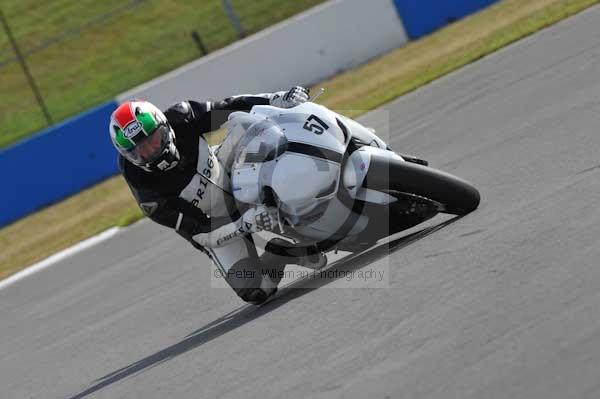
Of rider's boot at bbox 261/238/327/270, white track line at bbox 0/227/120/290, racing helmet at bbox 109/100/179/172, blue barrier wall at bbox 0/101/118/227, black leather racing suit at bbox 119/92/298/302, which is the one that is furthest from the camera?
blue barrier wall at bbox 0/101/118/227

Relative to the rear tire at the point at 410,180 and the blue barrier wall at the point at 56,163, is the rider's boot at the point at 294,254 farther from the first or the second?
the blue barrier wall at the point at 56,163

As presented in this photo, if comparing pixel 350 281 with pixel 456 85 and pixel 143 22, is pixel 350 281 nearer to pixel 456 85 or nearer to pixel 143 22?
pixel 456 85

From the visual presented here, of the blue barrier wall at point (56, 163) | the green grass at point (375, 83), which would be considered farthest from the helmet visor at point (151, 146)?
the blue barrier wall at point (56, 163)

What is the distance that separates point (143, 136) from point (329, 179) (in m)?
1.25

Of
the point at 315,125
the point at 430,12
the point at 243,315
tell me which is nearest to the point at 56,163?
the point at 430,12

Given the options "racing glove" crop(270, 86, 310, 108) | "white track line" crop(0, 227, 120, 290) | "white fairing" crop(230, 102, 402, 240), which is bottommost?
"white track line" crop(0, 227, 120, 290)

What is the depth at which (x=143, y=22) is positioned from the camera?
22.5 metres

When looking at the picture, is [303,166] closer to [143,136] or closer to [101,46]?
[143,136]

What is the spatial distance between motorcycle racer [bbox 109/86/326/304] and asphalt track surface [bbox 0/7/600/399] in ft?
0.83

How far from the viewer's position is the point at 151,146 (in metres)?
6.86

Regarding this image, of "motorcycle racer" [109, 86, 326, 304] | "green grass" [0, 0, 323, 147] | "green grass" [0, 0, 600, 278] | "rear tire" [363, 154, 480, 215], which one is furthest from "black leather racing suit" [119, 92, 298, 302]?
"green grass" [0, 0, 323, 147]

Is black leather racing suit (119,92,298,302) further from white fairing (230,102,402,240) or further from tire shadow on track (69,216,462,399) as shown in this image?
white fairing (230,102,402,240)

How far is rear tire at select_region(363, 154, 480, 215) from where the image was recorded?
6555mm

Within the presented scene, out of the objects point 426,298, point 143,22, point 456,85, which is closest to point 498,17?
point 456,85
